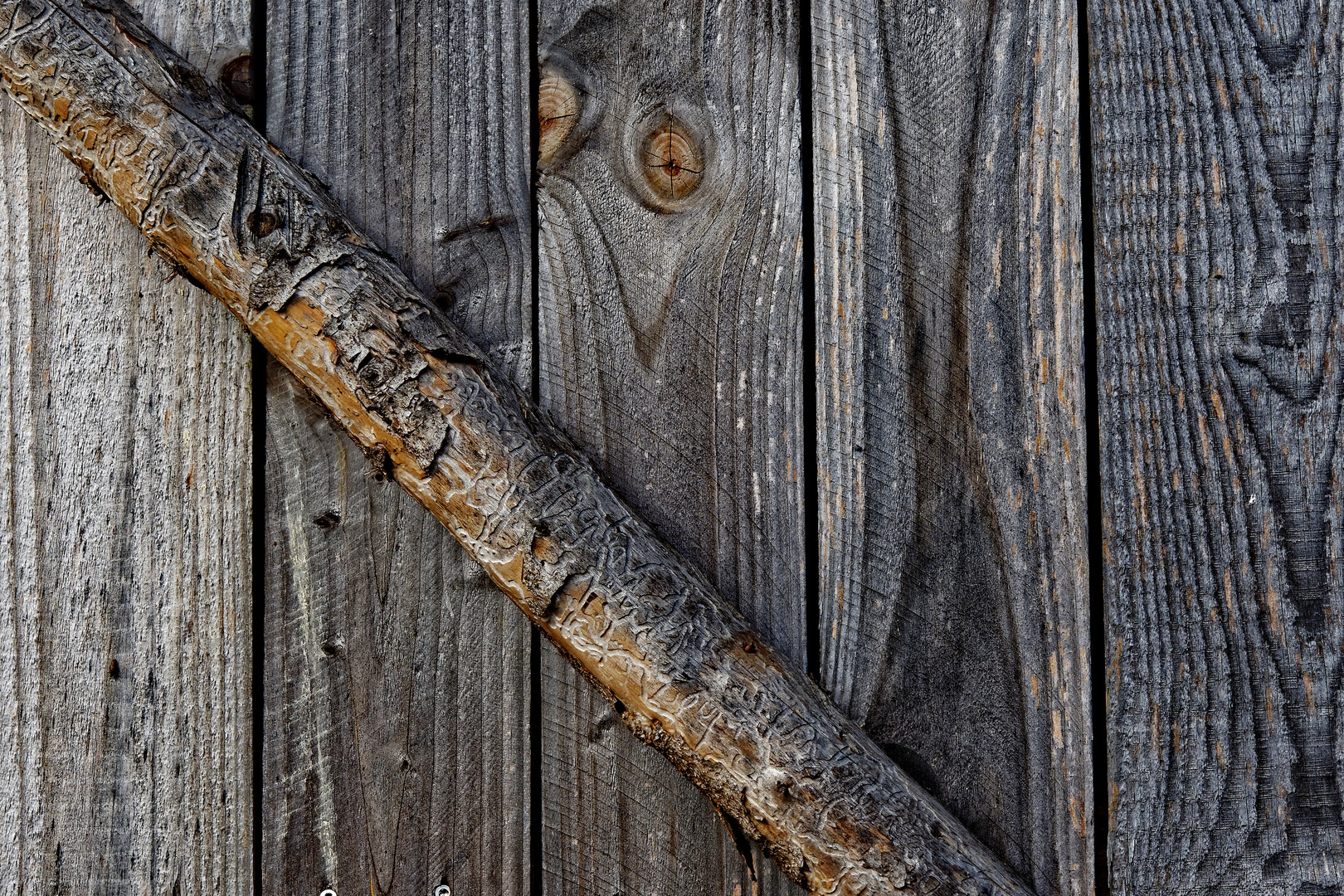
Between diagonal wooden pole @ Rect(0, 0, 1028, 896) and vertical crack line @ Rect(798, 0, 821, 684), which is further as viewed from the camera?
vertical crack line @ Rect(798, 0, 821, 684)

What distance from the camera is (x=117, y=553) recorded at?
2.61 feet

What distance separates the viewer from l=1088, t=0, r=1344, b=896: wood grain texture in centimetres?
76

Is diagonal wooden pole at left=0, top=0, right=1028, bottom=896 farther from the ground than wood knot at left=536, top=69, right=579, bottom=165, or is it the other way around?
wood knot at left=536, top=69, right=579, bottom=165

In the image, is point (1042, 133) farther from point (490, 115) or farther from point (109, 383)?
point (109, 383)

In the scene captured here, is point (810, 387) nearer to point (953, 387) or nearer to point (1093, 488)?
point (953, 387)

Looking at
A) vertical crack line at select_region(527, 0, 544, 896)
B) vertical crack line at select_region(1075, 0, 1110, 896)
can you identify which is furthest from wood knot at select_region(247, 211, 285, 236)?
vertical crack line at select_region(1075, 0, 1110, 896)

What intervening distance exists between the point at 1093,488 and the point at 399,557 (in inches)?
27.2

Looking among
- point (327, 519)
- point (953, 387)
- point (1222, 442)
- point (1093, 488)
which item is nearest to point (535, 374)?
point (327, 519)

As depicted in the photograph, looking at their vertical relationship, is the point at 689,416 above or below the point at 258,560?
above

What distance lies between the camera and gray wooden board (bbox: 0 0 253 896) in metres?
0.79

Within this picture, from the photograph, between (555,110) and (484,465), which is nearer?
(484,465)

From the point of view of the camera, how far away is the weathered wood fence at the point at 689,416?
0.77m

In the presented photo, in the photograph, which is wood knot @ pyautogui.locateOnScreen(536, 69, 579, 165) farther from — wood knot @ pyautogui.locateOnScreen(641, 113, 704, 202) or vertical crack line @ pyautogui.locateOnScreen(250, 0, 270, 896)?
vertical crack line @ pyautogui.locateOnScreen(250, 0, 270, 896)

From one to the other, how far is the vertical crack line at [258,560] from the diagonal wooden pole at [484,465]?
70 millimetres
